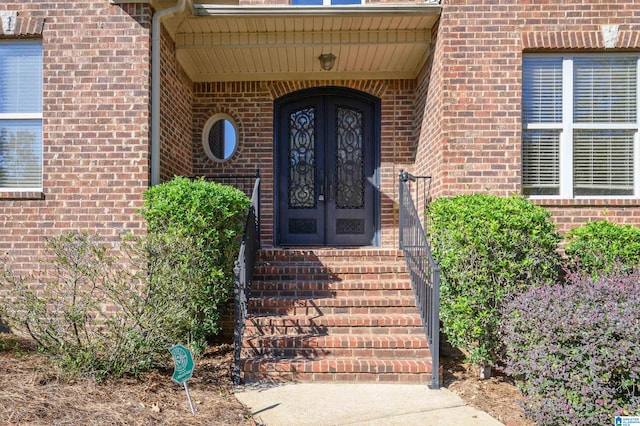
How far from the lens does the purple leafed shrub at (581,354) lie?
3.11 metres

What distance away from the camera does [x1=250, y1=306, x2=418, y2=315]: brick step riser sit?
4949mm

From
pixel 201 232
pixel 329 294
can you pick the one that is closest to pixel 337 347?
pixel 329 294

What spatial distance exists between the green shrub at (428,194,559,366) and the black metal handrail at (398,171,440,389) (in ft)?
0.71

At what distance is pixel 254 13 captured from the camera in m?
5.41

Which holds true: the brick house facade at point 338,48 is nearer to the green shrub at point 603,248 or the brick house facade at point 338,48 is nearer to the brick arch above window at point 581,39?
the brick arch above window at point 581,39

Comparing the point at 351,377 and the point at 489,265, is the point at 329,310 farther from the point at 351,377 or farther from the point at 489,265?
the point at 489,265

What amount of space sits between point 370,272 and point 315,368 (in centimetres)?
154

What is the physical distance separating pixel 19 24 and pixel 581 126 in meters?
6.81

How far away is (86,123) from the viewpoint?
207 inches

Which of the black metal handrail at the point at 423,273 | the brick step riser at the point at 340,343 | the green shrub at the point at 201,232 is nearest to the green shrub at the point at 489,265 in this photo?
the black metal handrail at the point at 423,273

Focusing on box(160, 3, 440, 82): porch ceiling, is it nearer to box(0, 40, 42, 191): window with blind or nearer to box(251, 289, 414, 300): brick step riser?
box(0, 40, 42, 191): window with blind

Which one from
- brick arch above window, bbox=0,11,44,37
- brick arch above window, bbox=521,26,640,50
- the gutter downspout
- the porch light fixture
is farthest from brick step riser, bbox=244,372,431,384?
brick arch above window, bbox=0,11,44,37

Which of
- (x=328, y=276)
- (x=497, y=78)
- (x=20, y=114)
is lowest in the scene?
(x=328, y=276)

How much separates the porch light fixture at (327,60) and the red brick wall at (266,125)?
0.51 metres
